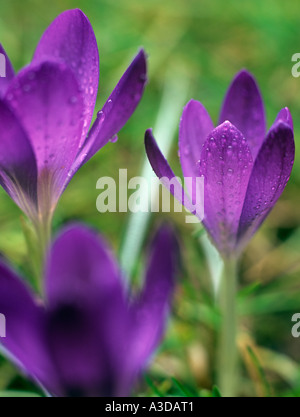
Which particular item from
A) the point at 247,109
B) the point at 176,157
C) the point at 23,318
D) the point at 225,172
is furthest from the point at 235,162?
the point at 176,157

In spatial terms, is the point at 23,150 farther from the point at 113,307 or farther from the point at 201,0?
the point at 201,0

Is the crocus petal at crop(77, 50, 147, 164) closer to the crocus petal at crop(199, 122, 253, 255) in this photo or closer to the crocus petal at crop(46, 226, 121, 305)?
the crocus petal at crop(199, 122, 253, 255)

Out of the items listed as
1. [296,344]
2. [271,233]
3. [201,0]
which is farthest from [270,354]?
[201,0]

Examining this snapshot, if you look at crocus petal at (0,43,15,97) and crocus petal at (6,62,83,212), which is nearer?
crocus petal at (6,62,83,212)

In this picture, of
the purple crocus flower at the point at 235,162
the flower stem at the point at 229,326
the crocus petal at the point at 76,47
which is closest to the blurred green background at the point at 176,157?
the flower stem at the point at 229,326

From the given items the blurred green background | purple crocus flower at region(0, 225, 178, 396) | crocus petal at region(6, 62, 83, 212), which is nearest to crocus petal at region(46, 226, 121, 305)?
purple crocus flower at region(0, 225, 178, 396)
